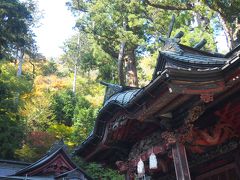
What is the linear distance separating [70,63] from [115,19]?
24.6 metres

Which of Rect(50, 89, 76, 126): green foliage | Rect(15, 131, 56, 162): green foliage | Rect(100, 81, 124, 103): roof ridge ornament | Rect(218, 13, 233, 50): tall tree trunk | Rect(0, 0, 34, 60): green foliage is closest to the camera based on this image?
Rect(100, 81, 124, 103): roof ridge ornament

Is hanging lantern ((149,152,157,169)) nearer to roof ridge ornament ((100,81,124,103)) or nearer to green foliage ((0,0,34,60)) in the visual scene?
roof ridge ornament ((100,81,124,103))

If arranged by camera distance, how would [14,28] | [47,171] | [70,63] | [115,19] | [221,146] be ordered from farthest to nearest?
1. [70,63]
2. [14,28]
3. [115,19]
4. [47,171]
5. [221,146]

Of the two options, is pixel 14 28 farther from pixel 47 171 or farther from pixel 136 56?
pixel 47 171

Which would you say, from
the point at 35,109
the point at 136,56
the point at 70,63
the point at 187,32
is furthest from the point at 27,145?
the point at 70,63

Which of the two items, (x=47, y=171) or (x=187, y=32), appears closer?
(x=47, y=171)

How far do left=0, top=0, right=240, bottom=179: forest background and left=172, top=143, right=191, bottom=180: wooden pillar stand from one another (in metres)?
7.57

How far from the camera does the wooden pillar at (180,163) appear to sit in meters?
4.52

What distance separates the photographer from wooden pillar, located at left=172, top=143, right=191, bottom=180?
4520 mm

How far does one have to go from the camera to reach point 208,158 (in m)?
5.80

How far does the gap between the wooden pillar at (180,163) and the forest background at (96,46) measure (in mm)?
7572

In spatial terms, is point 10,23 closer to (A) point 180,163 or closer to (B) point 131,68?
(B) point 131,68

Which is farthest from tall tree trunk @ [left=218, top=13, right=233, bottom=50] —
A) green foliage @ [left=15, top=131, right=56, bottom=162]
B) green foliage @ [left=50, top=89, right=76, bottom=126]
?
green foliage @ [left=50, top=89, right=76, bottom=126]

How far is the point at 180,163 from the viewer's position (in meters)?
4.63
